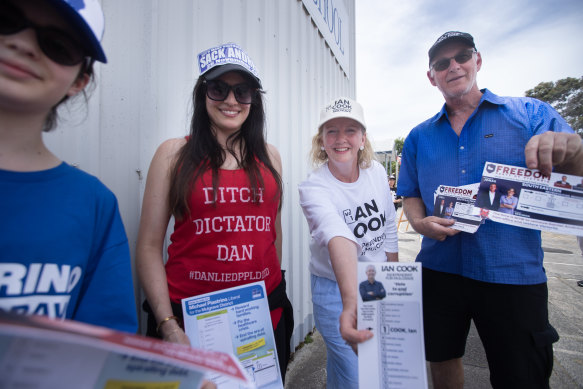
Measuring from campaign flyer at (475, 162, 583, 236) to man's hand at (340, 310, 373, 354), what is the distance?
80 centimetres

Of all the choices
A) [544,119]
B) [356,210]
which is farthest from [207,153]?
[544,119]

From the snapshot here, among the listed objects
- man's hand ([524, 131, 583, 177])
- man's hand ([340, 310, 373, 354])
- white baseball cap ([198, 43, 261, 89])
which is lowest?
man's hand ([340, 310, 373, 354])

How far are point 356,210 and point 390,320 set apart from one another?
794mm

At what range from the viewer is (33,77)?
0.56m

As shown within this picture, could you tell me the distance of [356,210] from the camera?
4.89ft

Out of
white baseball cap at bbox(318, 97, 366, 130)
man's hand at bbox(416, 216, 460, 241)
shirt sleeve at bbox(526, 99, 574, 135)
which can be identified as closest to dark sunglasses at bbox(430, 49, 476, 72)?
shirt sleeve at bbox(526, 99, 574, 135)

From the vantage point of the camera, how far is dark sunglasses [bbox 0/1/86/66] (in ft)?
1.74

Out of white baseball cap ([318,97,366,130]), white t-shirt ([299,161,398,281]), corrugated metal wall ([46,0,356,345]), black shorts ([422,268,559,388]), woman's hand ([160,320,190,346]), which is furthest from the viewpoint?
white baseball cap ([318,97,366,130])

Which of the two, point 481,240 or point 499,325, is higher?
point 481,240

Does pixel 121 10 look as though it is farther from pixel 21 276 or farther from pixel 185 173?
pixel 21 276

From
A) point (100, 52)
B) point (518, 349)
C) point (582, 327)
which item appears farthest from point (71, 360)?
point (582, 327)

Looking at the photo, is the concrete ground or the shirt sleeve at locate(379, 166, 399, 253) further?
the concrete ground

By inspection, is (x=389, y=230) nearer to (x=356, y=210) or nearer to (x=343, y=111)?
(x=356, y=210)

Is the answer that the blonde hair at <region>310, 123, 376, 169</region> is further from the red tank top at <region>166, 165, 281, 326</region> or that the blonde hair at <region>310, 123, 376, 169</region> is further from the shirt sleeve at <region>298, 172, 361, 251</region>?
the red tank top at <region>166, 165, 281, 326</region>
